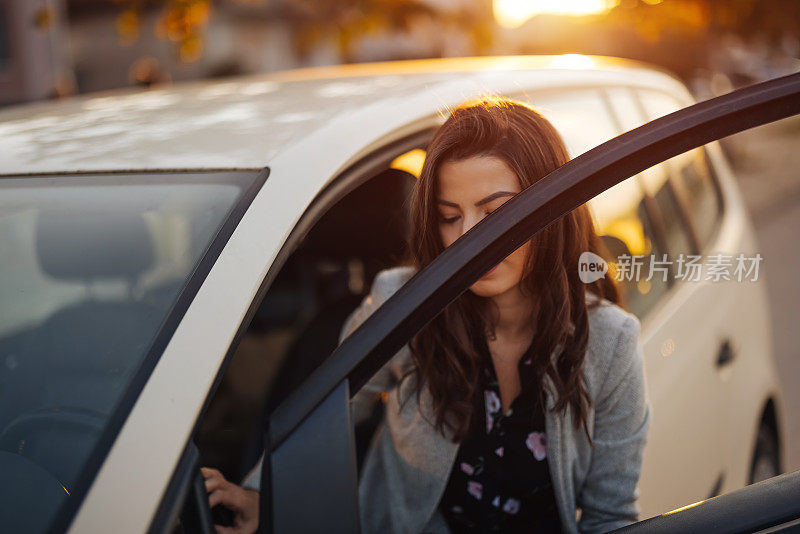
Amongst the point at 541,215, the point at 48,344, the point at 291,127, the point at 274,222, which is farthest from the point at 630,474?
the point at 48,344

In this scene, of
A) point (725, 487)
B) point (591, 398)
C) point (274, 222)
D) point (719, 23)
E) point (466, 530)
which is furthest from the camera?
point (719, 23)

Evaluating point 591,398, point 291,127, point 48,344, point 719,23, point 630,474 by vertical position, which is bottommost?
point 630,474

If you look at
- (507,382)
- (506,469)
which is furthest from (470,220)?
(506,469)

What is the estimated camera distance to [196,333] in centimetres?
104

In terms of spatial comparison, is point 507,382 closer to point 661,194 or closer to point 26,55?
point 661,194

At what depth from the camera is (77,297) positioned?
138 centimetres

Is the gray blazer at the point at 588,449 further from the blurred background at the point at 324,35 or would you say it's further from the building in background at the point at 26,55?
the building in background at the point at 26,55

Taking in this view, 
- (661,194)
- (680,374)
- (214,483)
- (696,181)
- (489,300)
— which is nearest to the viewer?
(214,483)

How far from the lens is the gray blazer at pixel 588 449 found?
1322 millimetres

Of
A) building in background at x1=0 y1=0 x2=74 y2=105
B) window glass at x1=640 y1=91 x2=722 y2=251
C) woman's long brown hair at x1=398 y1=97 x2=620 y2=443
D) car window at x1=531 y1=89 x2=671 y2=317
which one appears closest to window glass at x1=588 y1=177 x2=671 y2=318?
car window at x1=531 y1=89 x2=671 y2=317

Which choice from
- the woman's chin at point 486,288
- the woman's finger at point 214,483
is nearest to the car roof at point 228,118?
the woman's chin at point 486,288

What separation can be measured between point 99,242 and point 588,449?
3.14 ft

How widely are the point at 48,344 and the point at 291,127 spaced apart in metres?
0.59

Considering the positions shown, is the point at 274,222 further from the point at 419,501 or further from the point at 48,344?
the point at 419,501
